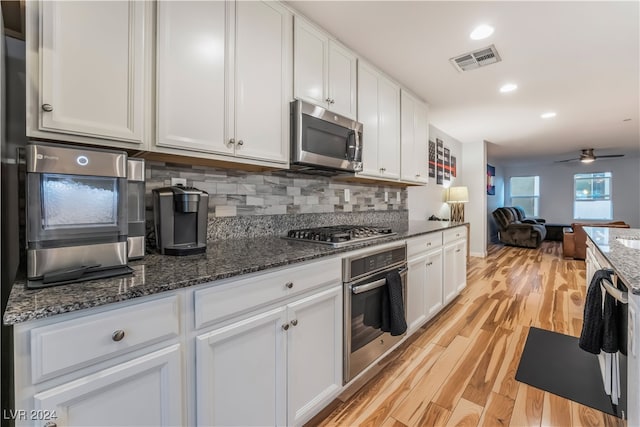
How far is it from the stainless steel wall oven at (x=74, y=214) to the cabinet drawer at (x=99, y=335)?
203mm


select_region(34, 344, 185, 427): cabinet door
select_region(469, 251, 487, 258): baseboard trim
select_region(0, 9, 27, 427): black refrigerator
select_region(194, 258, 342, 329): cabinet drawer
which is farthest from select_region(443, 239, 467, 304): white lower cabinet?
select_region(0, 9, 27, 427): black refrigerator

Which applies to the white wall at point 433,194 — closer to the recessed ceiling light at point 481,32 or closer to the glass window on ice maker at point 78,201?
the recessed ceiling light at point 481,32

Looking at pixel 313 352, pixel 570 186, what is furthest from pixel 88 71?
pixel 570 186

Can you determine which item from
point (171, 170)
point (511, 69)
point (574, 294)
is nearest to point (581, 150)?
point (574, 294)

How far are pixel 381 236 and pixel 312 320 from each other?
0.77 meters

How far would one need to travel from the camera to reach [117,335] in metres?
0.79

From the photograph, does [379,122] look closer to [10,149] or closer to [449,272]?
[449,272]

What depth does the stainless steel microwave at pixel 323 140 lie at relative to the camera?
5.82ft

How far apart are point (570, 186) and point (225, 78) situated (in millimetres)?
10883

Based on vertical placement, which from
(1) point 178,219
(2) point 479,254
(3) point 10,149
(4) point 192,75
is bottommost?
(2) point 479,254

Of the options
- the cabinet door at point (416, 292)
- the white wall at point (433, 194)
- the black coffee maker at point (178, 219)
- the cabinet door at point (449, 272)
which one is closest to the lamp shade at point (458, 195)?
the white wall at point (433, 194)

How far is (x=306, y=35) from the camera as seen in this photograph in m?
1.89

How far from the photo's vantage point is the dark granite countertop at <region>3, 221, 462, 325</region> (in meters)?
0.71

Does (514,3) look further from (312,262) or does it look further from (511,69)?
(312,262)
